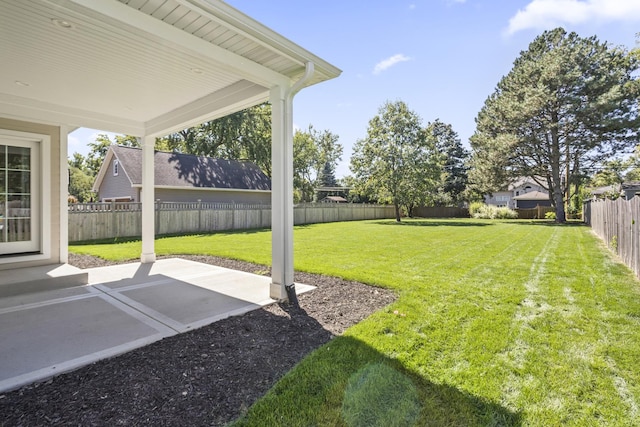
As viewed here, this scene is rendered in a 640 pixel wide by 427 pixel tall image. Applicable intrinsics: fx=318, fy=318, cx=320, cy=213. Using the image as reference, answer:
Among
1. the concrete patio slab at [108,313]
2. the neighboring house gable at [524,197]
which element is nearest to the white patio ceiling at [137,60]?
the concrete patio slab at [108,313]

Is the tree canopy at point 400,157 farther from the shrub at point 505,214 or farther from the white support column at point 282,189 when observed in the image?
the white support column at point 282,189

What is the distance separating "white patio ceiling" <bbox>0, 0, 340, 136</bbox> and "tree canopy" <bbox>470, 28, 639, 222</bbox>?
807 inches

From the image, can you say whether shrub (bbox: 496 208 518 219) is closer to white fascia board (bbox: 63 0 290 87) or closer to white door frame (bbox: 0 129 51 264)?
white fascia board (bbox: 63 0 290 87)

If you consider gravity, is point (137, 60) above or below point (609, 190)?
above

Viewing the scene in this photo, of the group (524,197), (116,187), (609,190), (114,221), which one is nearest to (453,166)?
(524,197)

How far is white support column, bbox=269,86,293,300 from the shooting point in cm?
411

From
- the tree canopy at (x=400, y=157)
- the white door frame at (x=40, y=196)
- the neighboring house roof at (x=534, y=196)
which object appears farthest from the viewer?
the neighboring house roof at (x=534, y=196)

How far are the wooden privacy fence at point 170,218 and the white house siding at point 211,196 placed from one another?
2534mm

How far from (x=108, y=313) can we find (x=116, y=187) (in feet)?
52.4

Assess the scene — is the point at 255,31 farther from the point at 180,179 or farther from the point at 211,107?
the point at 180,179

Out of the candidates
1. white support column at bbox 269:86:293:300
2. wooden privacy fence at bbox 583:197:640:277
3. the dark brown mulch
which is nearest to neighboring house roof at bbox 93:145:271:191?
white support column at bbox 269:86:293:300

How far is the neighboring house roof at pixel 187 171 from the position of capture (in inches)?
620

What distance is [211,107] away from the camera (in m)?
5.03

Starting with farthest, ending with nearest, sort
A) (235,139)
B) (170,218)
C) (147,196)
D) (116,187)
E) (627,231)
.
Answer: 1. (235,139)
2. (116,187)
3. (170,218)
4. (147,196)
5. (627,231)
